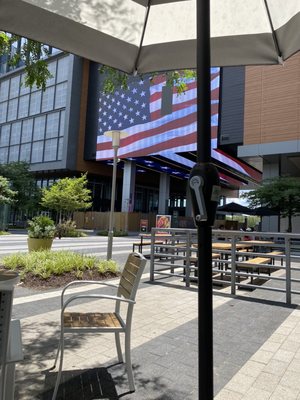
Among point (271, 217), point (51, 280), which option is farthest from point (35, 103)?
point (51, 280)

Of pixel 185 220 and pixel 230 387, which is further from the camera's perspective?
pixel 185 220

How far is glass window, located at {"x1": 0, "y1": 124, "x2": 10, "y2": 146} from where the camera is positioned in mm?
54188

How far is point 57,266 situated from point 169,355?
521 centimetres

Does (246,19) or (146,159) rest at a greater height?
(146,159)

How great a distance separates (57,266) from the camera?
8766 millimetres

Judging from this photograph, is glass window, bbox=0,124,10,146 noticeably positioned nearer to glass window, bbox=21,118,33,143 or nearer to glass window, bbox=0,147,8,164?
glass window, bbox=0,147,8,164

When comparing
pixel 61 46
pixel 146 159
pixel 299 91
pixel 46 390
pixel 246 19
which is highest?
pixel 299 91

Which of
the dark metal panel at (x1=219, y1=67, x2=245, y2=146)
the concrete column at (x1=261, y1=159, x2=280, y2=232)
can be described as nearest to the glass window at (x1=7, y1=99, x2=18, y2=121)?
the dark metal panel at (x1=219, y1=67, x2=245, y2=146)

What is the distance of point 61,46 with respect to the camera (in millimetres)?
3930

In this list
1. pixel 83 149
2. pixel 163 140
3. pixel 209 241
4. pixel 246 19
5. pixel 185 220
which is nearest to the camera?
pixel 209 241

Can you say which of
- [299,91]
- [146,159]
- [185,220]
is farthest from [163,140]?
[299,91]

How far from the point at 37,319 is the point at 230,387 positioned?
10.2 ft

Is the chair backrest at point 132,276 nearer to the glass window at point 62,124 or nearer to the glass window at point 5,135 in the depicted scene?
the glass window at point 62,124

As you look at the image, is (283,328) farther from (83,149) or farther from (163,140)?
(83,149)
